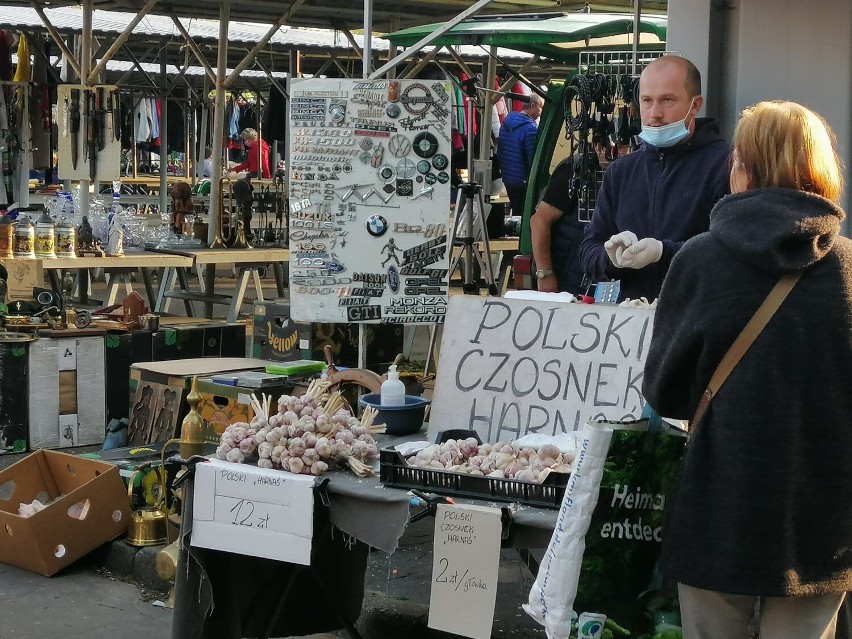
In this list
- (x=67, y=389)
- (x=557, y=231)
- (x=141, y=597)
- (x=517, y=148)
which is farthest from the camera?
(x=517, y=148)

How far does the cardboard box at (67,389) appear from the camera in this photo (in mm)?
6520

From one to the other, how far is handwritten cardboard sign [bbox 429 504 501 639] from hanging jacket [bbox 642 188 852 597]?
646 mm

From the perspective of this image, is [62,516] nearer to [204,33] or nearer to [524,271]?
[524,271]

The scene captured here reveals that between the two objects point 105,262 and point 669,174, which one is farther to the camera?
point 105,262

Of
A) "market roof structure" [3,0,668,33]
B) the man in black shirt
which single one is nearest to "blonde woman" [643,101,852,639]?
the man in black shirt

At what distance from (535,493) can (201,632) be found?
3.76 ft

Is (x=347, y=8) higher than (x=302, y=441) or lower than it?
higher

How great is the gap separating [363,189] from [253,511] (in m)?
2.23

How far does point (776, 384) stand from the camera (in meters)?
2.35

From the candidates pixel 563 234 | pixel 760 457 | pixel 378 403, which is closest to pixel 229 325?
pixel 563 234

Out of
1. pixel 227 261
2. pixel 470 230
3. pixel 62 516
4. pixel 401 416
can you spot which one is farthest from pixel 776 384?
pixel 227 261

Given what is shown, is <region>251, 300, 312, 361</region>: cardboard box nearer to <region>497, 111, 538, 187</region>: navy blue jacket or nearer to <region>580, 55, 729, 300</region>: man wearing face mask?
<region>580, 55, 729, 300</region>: man wearing face mask

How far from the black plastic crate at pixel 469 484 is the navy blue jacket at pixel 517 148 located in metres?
6.81

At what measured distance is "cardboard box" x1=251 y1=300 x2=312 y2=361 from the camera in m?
6.66
